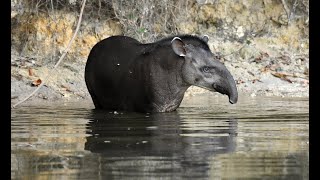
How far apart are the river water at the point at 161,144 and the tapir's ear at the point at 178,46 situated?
A: 2.35 ft

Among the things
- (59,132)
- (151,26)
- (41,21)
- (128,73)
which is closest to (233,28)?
(151,26)

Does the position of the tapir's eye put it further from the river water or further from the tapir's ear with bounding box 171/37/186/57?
the river water

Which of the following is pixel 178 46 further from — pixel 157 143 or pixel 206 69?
pixel 157 143

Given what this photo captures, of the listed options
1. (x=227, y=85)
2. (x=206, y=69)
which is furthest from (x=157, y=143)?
(x=206, y=69)

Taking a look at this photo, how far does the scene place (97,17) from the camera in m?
15.9

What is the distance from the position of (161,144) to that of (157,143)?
66mm

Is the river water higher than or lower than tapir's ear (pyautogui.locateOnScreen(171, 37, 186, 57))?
lower

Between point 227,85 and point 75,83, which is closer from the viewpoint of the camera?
point 227,85

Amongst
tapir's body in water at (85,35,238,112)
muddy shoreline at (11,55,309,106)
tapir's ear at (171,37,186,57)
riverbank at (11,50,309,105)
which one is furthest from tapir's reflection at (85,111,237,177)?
riverbank at (11,50,309,105)

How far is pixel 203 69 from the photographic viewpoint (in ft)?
35.1

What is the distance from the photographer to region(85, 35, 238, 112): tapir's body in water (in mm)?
10664

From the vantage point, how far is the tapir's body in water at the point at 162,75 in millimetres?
10664

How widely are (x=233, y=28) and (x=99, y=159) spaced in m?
12.0

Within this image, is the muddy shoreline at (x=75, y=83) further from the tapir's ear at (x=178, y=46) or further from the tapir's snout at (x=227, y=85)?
the tapir's snout at (x=227, y=85)
